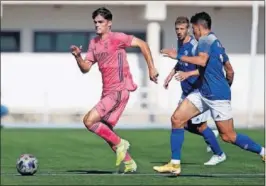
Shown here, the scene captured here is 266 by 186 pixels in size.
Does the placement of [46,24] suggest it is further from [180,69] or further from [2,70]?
[180,69]

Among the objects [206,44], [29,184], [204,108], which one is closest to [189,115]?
[204,108]

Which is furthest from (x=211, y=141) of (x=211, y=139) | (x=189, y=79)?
(x=189, y=79)

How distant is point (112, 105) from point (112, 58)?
668 mm

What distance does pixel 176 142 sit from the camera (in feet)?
41.9

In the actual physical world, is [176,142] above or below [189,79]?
below

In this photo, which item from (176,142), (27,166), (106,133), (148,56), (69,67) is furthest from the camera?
(69,67)

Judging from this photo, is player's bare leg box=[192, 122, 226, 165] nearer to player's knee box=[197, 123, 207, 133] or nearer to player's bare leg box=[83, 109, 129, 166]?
player's knee box=[197, 123, 207, 133]

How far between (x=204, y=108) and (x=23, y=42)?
1827 cm

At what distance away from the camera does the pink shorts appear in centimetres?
1320

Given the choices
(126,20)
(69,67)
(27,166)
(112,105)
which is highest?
(126,20)

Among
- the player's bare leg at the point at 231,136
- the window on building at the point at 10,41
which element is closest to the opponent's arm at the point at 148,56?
the player's bare leg at the point at 231,136

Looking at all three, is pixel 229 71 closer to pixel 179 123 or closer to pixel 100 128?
pixel 179 123

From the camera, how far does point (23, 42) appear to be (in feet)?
100

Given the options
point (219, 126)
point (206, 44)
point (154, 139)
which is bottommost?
point (154, 139)
